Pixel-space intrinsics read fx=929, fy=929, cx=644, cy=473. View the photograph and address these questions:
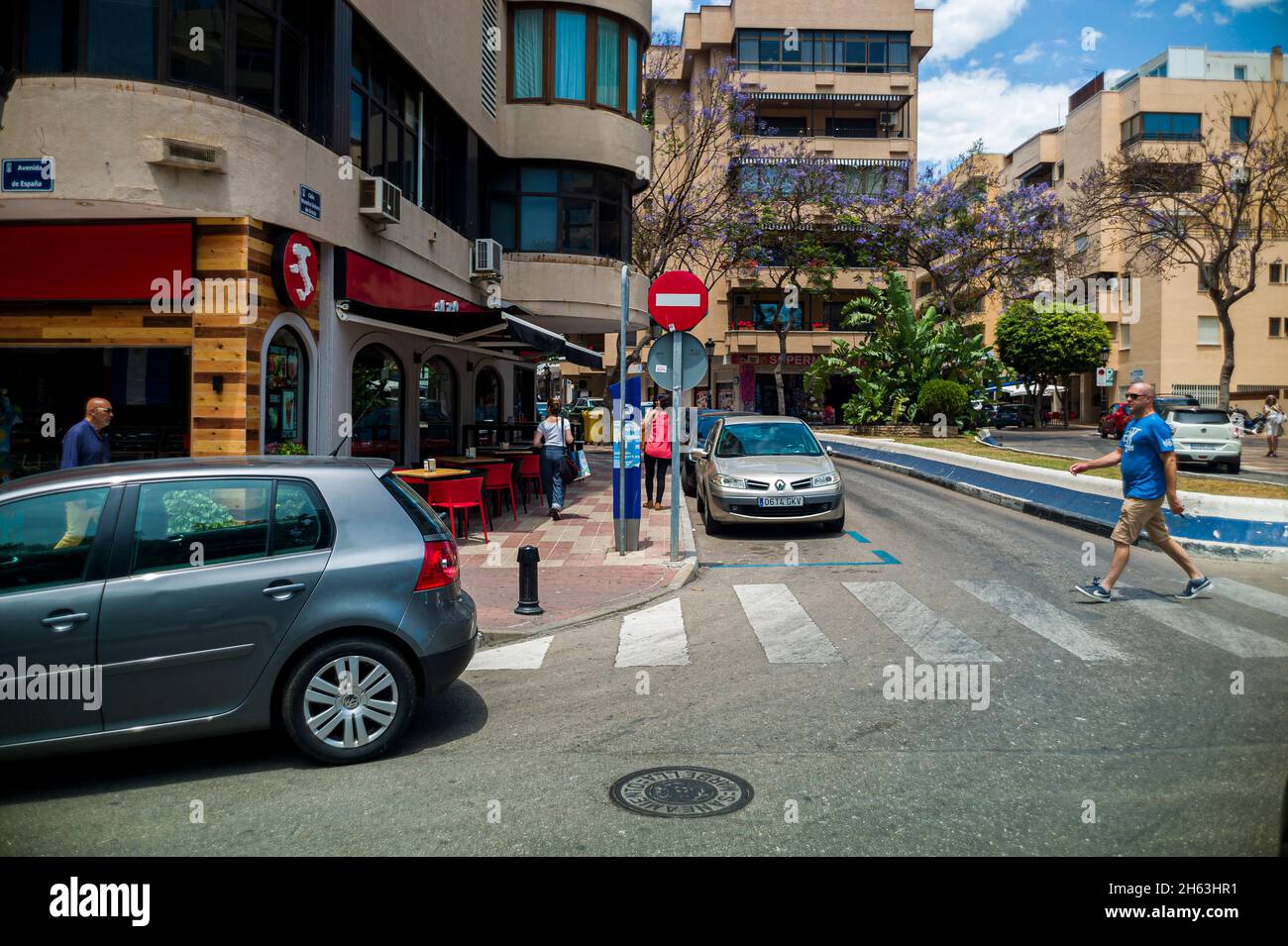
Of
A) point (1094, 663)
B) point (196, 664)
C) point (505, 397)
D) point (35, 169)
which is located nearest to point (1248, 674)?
point (1094, 663)

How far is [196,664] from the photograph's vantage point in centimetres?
457

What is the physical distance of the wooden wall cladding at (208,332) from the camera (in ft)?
34.5

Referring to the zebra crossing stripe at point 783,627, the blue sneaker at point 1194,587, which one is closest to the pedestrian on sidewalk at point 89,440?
the zebra crossing stripe at point 783,627

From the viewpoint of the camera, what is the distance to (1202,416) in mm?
23781

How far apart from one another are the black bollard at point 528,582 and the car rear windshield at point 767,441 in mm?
5949

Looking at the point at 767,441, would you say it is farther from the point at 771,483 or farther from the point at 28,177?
the point at 28,177

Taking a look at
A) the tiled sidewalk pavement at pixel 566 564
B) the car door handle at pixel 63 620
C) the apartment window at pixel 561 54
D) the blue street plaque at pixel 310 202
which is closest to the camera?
the car door handle at pixel 63 620

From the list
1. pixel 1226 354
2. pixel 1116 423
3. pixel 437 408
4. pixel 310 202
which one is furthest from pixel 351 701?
pixel 1116 423

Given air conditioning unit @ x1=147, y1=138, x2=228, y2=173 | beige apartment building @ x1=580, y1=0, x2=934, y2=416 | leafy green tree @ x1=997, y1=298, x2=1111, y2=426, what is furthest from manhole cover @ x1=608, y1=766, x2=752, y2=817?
leafy green tree @ x1=997, y1=298, x2=1111, y2=426

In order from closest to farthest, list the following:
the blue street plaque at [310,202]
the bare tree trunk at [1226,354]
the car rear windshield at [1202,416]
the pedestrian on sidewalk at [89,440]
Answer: the pedestrian on sidewalk at [89,440]
the blue street plaque at [310,202]
the car rear windshield at [1202,416]
the bare tree trunk at [1226,354]

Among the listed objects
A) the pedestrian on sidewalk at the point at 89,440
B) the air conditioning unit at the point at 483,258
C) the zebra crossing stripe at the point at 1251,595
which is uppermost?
the air conditioning unit at the point at 483,258

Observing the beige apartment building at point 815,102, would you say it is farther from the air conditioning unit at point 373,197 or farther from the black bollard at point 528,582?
the black bollard at point 528,582
